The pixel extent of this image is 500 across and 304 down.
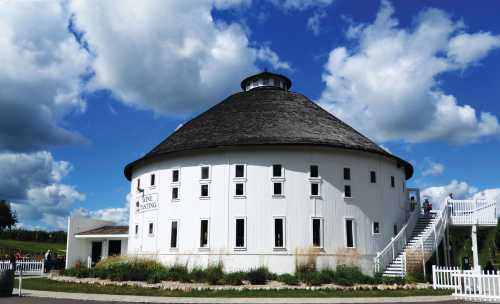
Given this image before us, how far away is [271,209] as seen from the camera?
26.2 meters

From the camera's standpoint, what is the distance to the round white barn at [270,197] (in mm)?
25844

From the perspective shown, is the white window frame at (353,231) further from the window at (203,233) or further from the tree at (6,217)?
the tree at (6,217)

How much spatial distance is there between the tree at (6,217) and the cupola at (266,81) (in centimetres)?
6271

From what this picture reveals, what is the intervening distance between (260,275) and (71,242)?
20914mm

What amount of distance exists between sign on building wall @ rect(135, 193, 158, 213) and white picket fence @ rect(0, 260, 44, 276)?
1001 cm

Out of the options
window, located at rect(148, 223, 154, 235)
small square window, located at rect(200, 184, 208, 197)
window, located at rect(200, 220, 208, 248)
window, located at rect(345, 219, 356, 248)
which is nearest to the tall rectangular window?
small square window, located at rect(200, 184, 208, 197)

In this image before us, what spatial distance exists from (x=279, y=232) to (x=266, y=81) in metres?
14.8

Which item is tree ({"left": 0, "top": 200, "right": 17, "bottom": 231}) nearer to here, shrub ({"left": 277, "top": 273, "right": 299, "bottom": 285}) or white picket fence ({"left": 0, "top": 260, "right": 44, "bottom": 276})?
white picket fence ({"left": 0, "top": 260, "right": 44, "bottom": 276})

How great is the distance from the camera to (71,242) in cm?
3694

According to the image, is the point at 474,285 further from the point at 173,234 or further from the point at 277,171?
the point at 173,234

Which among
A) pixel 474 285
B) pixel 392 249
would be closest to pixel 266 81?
pixel 392 249

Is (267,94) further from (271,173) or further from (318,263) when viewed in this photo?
(318,263)

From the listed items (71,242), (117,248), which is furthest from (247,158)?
(71,242)

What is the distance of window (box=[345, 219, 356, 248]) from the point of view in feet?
87.0
